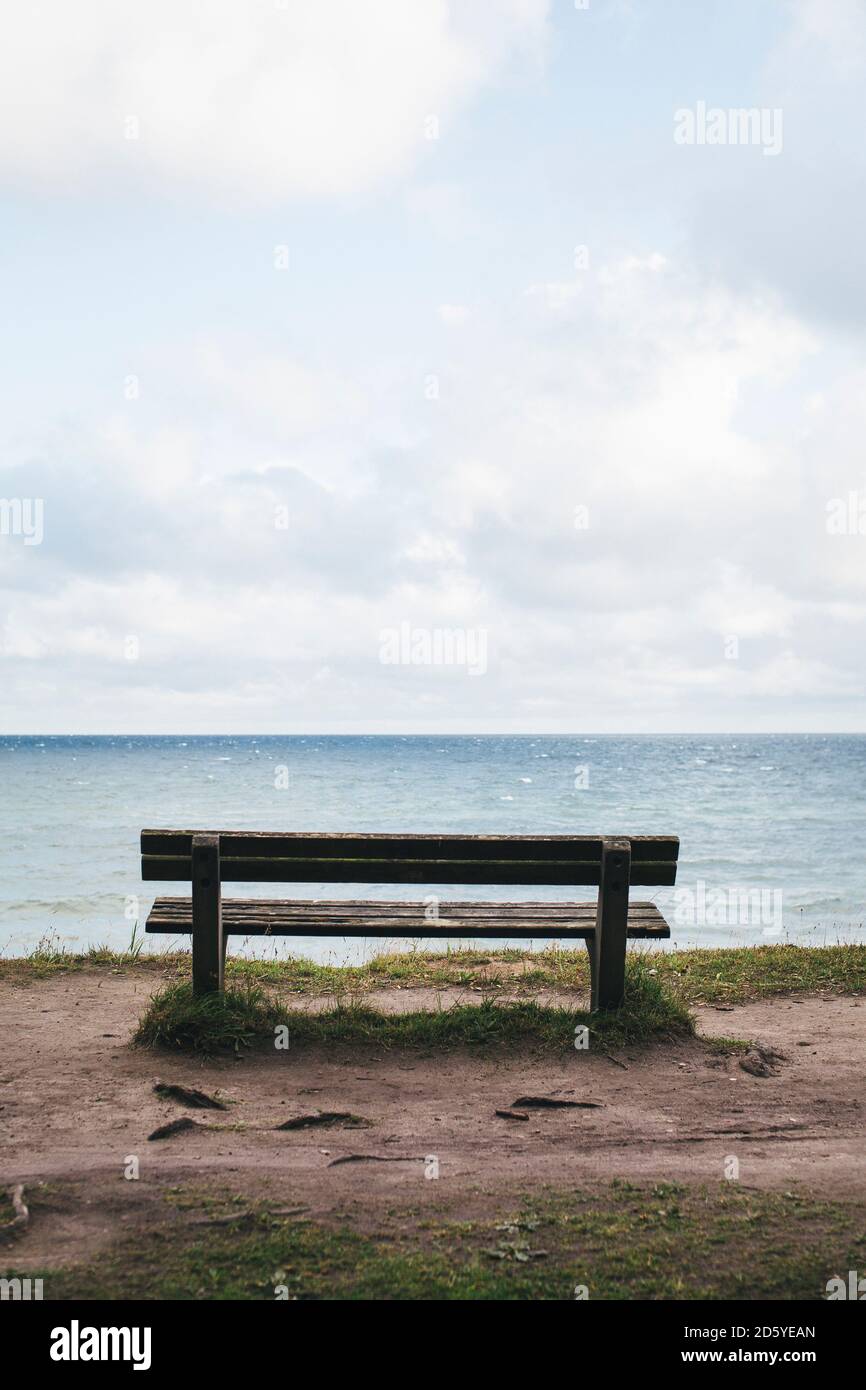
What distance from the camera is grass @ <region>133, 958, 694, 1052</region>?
5.43 metres

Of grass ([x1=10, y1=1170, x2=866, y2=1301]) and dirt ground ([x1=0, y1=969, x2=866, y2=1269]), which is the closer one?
grass ([x1=10, y1=1170, x2=866, y2=1301])

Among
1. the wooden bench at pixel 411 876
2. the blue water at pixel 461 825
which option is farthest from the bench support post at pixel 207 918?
the blue water at pixel 461 825

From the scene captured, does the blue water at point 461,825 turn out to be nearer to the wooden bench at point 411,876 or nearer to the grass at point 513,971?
the grass at point 513,971

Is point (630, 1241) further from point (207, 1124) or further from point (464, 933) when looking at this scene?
point (464, 933)

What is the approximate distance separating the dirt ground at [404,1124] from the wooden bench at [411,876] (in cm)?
66

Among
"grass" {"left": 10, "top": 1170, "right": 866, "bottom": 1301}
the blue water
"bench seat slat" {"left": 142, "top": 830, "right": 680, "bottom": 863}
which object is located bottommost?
the blue water

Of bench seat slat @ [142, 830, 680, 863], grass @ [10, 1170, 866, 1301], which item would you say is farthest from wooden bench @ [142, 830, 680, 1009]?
grass @ [10, 1170, 866, 1301]

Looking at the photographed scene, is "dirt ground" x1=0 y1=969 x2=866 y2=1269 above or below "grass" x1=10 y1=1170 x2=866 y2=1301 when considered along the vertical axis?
below

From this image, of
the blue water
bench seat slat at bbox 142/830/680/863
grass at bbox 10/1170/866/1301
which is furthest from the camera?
the blue water

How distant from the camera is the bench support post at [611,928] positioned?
5.48 meters

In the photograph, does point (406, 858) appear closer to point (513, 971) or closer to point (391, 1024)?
point (391, 1024)

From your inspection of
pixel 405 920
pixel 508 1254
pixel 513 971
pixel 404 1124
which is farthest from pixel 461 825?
pixel 508 1254

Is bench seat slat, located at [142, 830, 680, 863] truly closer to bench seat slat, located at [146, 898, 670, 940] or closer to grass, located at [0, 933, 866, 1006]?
bench seat slat, located at [146, 898, 670, 940]

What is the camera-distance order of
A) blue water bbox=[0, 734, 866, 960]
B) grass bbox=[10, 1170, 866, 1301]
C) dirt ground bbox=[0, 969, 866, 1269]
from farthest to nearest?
blue water bbox=[0, 734, 866, 960], dirt ground bbox=[0, 969, 866, 1269], grass bbox=[10, 1170, 866, 1301]
